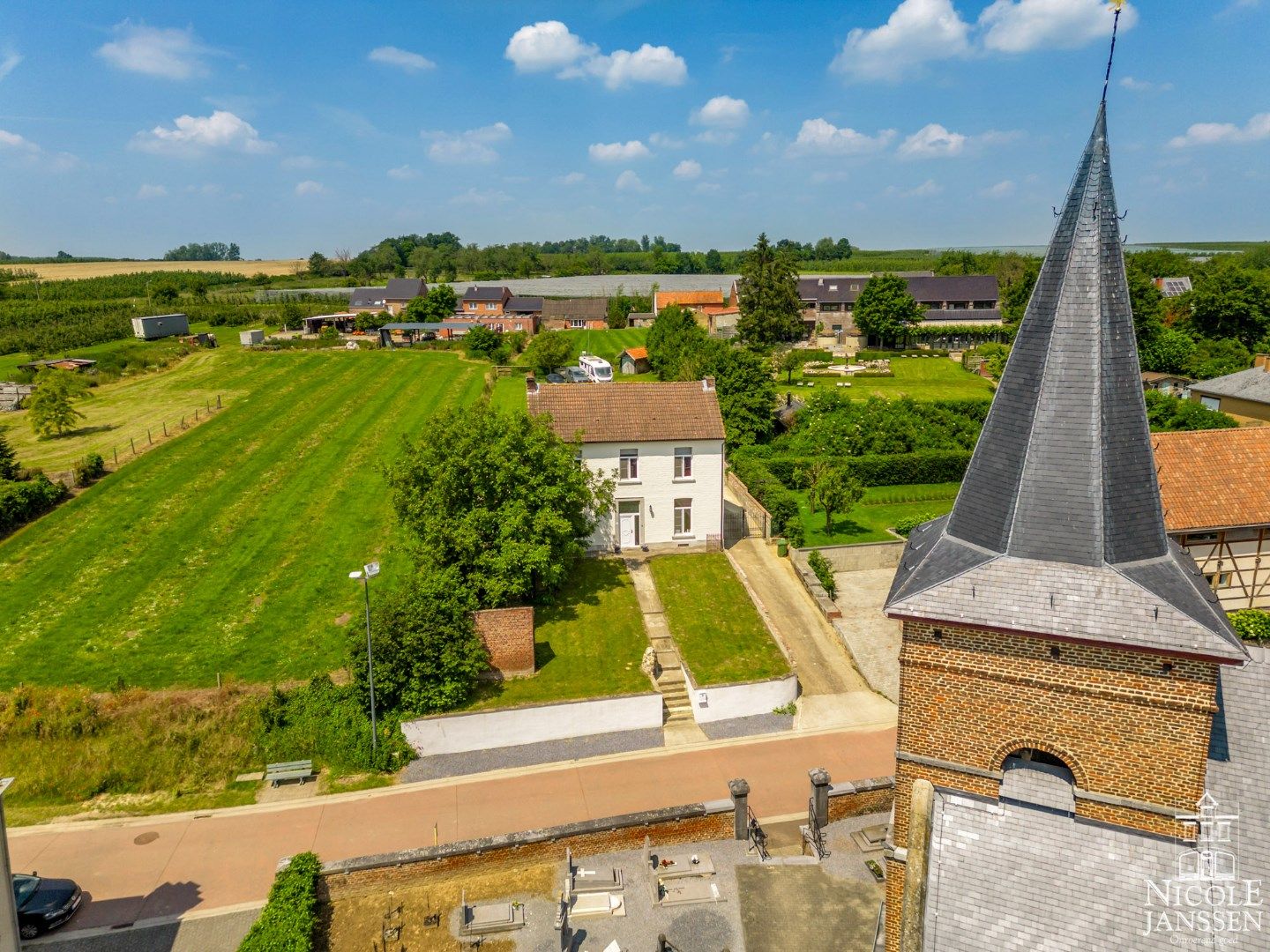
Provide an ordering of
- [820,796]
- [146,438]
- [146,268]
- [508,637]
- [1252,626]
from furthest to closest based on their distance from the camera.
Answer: [146,268]
[146,438]
[1252,626]
[508,637]
[820,796]

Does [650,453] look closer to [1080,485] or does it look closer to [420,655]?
[420,655]

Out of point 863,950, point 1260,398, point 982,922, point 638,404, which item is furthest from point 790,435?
point 982,922

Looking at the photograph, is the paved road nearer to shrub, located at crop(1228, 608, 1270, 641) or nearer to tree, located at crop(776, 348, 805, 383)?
shrub, located at crop(1228, 608, 1270, 641)

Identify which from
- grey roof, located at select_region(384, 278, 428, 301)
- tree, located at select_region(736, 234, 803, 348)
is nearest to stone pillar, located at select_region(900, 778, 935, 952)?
tree, located at select_region(736, 234, 803, 348)

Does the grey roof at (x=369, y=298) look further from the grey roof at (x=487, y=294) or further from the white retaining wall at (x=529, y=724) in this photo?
the white retaining wall at (x=529, y=724)

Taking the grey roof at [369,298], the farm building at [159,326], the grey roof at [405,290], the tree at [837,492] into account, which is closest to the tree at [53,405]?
the farm building at [159,326]

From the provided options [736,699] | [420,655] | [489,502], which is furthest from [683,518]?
[420,655]

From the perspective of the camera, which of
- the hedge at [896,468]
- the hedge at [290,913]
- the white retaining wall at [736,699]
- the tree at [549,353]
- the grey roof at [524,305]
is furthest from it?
the grey roof at [524,305]

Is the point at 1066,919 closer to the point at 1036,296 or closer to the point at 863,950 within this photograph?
the point at 863,950
